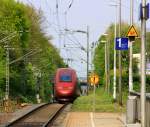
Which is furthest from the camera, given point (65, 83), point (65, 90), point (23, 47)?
point (23, 47)

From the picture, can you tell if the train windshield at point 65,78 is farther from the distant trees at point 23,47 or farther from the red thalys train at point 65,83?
the distant trees at point 23,47

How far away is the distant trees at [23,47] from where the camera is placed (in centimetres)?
8394

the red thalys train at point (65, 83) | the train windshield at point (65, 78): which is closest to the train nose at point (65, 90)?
the red thalys train at point (65, 83)

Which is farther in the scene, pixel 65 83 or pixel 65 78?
pixel 65 83

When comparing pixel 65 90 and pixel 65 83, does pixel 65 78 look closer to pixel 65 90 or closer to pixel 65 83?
pixel 65 83

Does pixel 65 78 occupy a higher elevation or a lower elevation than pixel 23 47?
lower

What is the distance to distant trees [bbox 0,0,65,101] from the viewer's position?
275ft

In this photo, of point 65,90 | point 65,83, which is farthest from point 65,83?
point 65,90

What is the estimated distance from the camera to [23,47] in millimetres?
96938

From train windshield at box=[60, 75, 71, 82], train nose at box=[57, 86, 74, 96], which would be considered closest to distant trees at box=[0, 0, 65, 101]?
train nose at box=[57, 86, 74, 96]

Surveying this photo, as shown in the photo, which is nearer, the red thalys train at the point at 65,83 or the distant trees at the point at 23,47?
the red thalys train at the point at 65,83

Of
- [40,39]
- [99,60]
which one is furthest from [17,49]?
[99,60]

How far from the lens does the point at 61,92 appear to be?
216ft

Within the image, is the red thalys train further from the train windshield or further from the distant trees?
the distant trees
